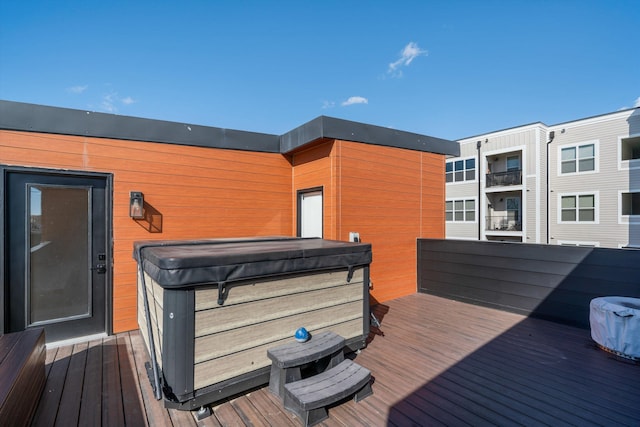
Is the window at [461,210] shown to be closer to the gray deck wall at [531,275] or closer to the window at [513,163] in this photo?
the window at [513,163]

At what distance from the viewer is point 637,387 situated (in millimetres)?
2170

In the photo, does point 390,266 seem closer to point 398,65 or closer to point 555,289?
point 555,289

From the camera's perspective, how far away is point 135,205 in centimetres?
342

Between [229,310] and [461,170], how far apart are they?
15.3 meters

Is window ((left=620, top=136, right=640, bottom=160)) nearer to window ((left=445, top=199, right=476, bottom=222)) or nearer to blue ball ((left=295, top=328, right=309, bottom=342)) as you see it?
window ((left=445, top=199, right=476, bottom=222))

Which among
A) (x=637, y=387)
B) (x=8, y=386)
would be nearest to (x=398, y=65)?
(x=637, y=387)

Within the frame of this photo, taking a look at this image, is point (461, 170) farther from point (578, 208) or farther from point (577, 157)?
point (578, 208)

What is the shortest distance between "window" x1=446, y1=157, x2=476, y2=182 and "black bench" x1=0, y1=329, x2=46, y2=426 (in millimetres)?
15856

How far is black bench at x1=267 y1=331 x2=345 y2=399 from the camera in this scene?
198 cm

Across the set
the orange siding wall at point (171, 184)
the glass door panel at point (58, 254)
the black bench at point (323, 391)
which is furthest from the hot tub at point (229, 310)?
the glass door panel at point (58, 254)

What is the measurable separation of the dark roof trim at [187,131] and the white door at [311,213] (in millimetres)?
840

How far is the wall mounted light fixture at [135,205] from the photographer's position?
341 cm

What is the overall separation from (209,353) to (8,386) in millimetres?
1027

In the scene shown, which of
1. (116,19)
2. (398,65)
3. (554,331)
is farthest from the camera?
(398,65)
